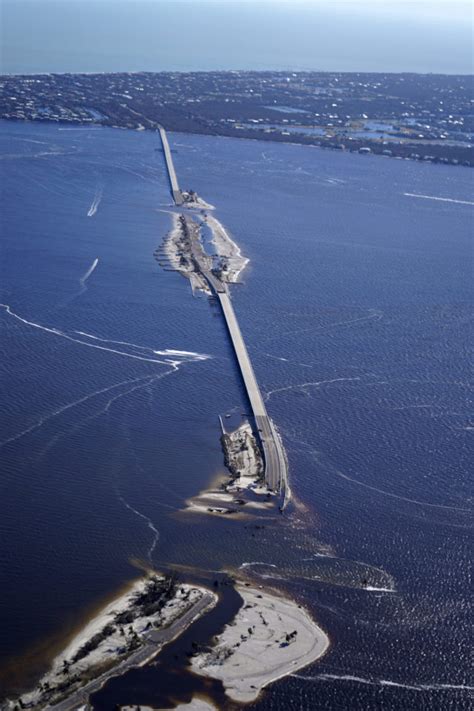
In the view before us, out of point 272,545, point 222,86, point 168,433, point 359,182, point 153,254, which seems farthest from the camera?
point 222,86

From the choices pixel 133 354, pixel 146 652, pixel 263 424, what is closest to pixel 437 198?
pixel 133 354

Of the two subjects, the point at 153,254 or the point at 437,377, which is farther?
the point at 153,254

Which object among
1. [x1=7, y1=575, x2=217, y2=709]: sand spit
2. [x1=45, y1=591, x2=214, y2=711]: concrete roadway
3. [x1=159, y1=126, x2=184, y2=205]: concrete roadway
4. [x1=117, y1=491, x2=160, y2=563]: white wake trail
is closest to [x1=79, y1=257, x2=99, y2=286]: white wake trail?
[x1=159, y1=126, x2=184, y2=205]: concrete roadway

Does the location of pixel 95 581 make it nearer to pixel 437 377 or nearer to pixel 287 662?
pixel 287 662

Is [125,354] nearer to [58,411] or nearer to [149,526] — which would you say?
[58,411]

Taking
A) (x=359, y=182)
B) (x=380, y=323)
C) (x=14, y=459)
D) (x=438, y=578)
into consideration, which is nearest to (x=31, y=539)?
(x=14, y=459)

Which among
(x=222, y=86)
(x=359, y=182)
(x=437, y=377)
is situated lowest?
(x=437, y=377)

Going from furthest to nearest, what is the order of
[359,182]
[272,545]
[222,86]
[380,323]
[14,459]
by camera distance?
[222,86] → [359,182] → [380,323] → [14,459] → [272,545]

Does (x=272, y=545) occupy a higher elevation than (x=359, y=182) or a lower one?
lower
